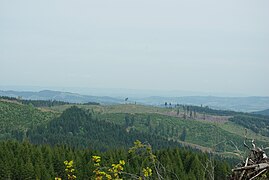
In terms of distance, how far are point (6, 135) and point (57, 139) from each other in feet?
89.6

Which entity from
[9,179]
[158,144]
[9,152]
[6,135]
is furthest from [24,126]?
[9,179]

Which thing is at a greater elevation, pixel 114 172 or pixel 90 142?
pixel 114 172

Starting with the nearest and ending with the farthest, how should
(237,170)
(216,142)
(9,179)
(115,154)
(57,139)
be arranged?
(237,170) < (216,142) < (9,179) < (115,154) < (57,139)

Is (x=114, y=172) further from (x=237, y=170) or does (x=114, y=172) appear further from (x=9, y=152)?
(x=9, y=152)

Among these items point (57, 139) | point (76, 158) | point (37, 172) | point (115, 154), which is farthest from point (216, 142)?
point (57, 139)

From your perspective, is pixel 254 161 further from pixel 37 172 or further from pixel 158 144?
pixel 158 144

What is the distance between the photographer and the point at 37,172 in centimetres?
5931

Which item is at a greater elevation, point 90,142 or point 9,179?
point 9,179

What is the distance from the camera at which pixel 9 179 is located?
58.0m

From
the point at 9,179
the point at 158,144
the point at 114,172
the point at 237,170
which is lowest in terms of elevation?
the point at 158,144

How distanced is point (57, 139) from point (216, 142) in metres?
172

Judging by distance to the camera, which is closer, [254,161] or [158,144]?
[254,161]

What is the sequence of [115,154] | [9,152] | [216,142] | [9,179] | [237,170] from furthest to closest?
[115,154]
[9,152]
[9,179]
[216,142]
[237,170]

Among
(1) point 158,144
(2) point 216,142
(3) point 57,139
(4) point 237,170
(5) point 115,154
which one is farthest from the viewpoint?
(1) point 158,144
